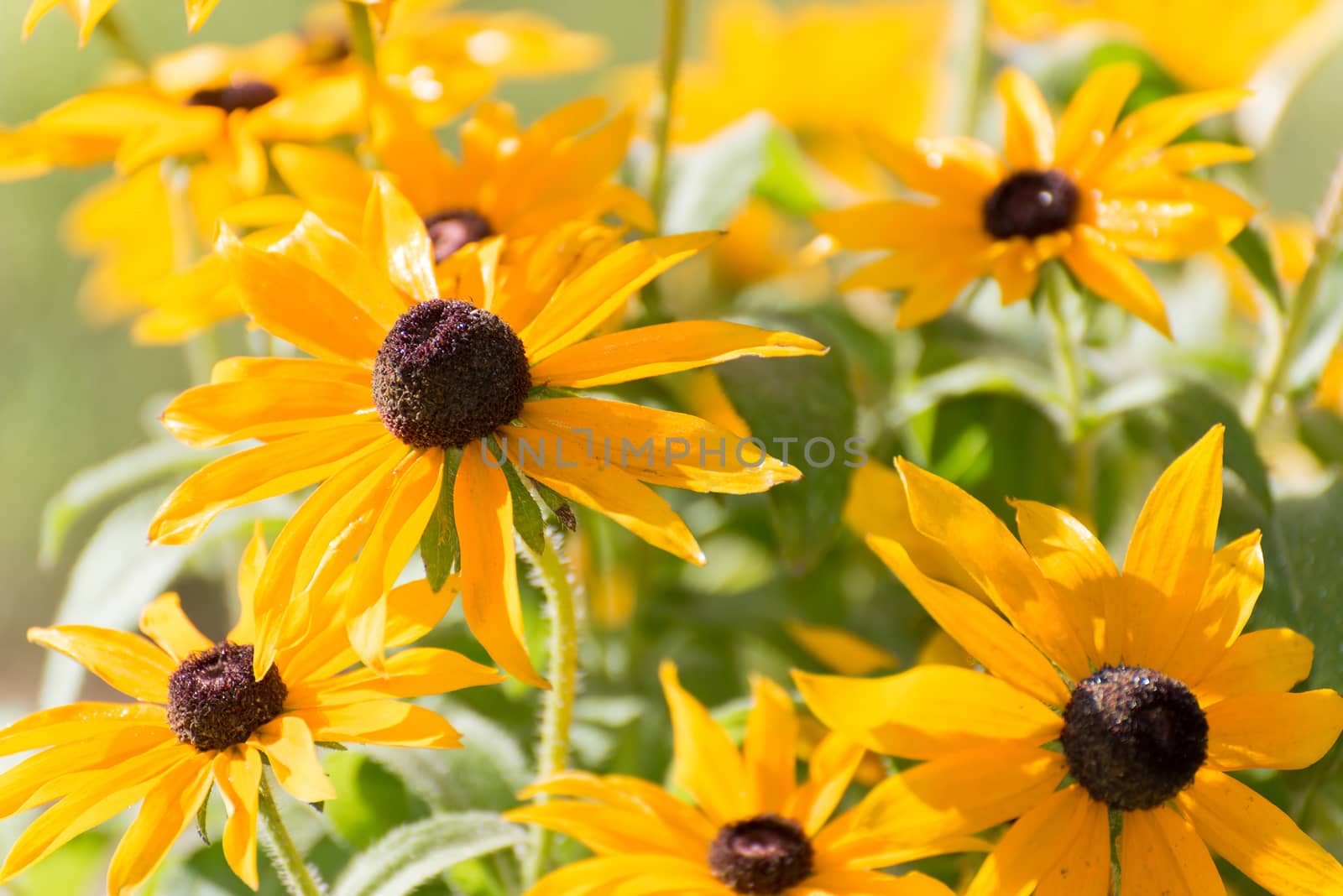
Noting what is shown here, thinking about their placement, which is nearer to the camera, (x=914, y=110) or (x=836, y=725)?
(x=836, y=725)

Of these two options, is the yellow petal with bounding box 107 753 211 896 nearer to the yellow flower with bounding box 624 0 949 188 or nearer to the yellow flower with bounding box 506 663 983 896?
the yellow flower with bounding box 506 663 983 896

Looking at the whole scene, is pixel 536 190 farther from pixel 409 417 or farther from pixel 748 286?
pixel 748 286

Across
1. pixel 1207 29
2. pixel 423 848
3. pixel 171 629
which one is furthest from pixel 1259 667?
pixel 1207 29

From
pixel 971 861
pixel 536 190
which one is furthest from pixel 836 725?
pixel 536 190

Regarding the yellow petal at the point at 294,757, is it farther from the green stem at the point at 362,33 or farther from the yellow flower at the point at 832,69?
the yellow flower at the point at 832,69

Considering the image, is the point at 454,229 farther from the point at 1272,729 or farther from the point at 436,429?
the point at 1272,729

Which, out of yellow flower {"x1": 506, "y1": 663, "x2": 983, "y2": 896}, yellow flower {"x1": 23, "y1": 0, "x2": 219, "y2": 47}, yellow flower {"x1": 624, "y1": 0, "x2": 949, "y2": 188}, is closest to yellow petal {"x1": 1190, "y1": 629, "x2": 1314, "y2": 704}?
yellow flower {"x1": 506, "y1": 663, "x2": 983, "y2": 896}

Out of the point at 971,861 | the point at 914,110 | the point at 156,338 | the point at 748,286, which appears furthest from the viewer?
the point at 914,110
